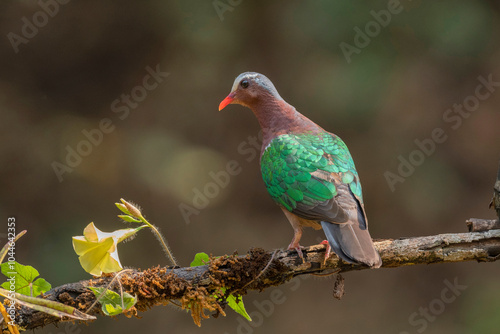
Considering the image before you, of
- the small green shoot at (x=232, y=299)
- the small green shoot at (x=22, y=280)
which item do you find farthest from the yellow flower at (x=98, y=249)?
the small green shoot at (x=232, y=299)

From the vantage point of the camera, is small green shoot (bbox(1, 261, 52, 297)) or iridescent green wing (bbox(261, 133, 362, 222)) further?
iridescent green wing (bbox(261, 133, 362, 222))

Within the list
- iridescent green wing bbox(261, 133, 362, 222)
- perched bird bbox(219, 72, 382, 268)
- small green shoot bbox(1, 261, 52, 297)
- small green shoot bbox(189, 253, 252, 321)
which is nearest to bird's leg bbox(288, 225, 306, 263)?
perched bird bbox(219, 72, 382, 268)

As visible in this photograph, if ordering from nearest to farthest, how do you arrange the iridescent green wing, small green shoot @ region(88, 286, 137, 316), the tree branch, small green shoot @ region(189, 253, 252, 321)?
1. small green shoot @ region(88, 286, 137, 316)
2. the tree branch
3. small green shoot @ region(189, 253, 252, 321)
4. the iridescent green wing

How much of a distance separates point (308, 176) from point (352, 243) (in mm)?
474

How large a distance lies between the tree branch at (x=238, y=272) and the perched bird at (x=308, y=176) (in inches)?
4.6

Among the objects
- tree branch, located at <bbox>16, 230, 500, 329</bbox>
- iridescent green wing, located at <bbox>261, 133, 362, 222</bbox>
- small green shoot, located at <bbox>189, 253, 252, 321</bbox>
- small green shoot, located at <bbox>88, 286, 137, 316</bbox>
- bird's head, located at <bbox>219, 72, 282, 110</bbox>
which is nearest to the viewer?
small green shoot, located at <bbox>88, 286, 137, 316</bbox>

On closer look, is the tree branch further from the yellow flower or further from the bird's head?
the bird's head

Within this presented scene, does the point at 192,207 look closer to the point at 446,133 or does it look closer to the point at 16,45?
the point at 16,45

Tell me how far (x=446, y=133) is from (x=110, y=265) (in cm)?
492

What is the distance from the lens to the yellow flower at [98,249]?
2.21 meters

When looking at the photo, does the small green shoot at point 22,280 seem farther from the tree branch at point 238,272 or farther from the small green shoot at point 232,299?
the small green shoot at point 232,299

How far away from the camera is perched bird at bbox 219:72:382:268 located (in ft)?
8.33

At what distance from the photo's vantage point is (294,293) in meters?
6.30

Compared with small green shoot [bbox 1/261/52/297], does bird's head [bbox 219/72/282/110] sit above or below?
above
